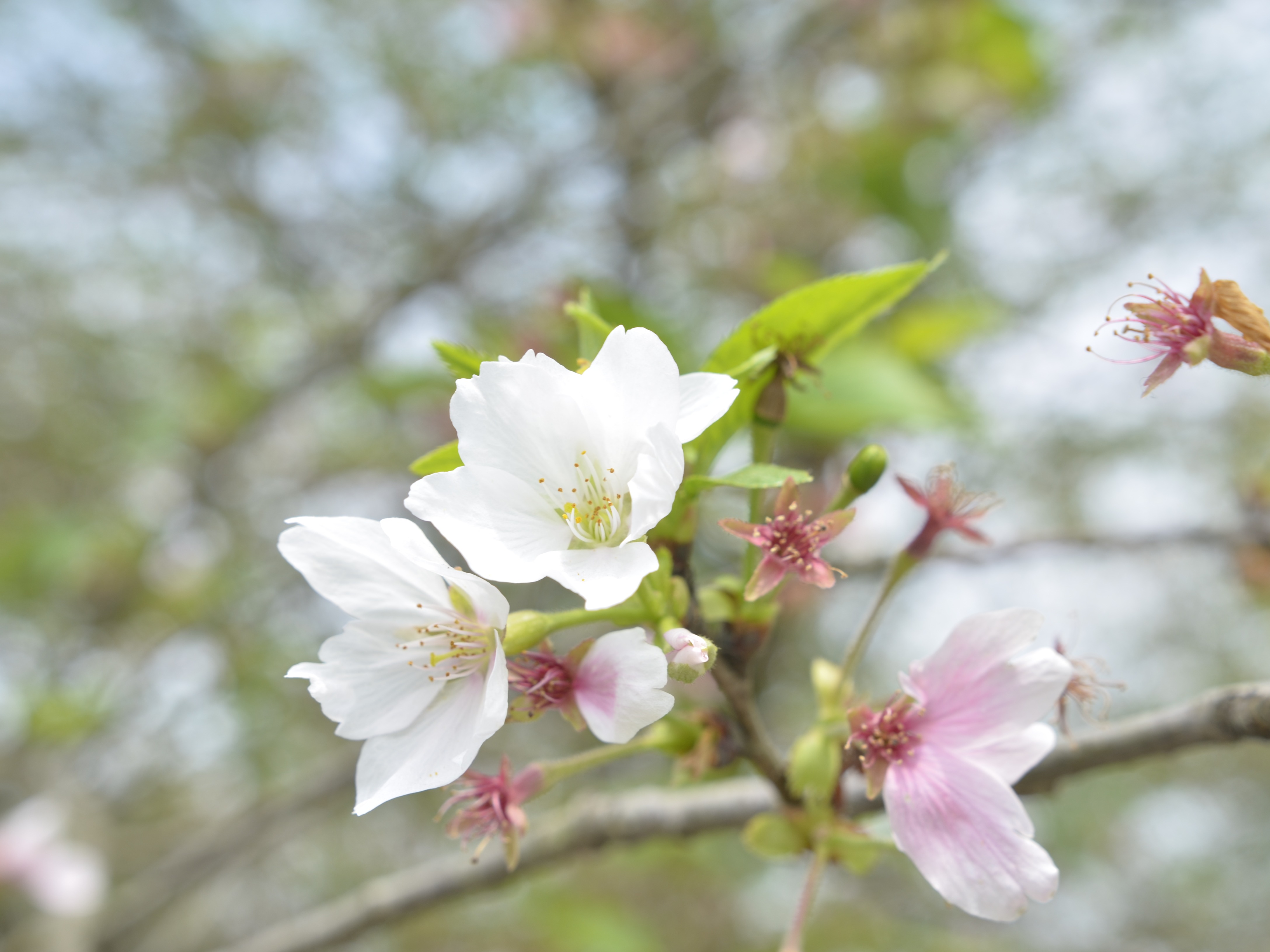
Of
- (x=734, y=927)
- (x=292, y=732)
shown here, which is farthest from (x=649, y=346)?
(x=734, y=927)

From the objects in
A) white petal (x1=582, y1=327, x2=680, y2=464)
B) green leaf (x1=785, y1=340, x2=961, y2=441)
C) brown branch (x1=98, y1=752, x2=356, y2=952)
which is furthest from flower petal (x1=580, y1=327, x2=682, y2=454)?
brown branch (x1=98, y1=752, x2=356, y2=952)

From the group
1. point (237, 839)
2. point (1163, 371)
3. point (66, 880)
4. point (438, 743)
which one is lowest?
point (66, 880)

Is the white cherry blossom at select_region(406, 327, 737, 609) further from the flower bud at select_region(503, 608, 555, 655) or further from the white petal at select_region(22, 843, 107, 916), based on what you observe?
the white petal at select_region(22, 843, 107, 916)

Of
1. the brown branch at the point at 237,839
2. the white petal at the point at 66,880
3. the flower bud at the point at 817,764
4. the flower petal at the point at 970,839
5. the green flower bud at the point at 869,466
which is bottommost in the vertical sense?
the white petal at the point at 66,880

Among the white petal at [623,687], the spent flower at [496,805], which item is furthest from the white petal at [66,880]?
the white petal at [623,687]

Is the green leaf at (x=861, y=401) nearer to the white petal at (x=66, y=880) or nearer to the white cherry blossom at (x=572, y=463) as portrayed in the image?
the white cherry blossom at (x=572, y=463)

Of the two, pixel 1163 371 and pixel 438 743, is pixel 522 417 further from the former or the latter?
pixel 1163 371

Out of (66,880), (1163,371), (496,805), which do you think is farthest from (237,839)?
(1163,371)
